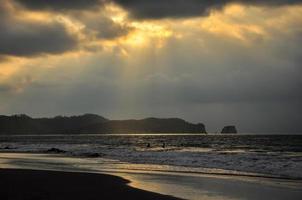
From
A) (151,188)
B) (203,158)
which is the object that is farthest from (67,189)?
(203,158)

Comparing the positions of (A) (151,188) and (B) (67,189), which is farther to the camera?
(A) (151,188)

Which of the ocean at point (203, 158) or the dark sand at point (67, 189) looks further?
the ocean at point (203, 158)

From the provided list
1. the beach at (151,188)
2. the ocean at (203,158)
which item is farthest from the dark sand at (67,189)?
the ocean at (203,158)

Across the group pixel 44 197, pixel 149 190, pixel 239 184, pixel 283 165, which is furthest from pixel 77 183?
pixel 283 165

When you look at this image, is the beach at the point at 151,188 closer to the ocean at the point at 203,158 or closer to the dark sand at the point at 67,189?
the dark sand at the point at 67,189

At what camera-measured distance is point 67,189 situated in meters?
19.6

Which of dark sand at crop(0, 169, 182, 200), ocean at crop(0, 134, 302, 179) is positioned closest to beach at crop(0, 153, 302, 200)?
dark sand at crop(0, 169, 182, 200)

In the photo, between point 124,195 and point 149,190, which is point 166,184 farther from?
point 124,195

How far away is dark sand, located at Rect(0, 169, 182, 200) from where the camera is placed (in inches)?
681

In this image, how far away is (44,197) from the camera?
660 inches

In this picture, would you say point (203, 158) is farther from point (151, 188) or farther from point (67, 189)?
point (67, 189)

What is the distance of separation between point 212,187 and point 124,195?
4848mm

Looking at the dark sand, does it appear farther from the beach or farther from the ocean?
the ocean

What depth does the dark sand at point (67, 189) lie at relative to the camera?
56.7 ft
